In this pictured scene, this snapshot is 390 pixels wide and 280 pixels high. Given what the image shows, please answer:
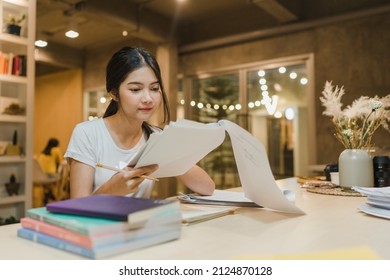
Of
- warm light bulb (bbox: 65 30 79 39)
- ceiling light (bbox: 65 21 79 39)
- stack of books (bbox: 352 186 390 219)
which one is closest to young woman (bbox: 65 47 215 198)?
stack of books (bbox: 352 186 390 219)

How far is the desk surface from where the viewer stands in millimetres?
641

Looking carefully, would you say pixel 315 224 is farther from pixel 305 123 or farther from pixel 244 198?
pixel 305 123

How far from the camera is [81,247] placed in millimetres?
593

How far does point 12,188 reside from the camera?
117 inches

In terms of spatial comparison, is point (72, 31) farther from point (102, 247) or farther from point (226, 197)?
point (102, 247)

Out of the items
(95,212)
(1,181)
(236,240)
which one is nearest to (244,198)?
(236,240)

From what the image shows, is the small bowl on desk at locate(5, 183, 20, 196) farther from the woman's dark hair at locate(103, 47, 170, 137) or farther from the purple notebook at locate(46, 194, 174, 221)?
the purple notebook at locate(46, 194, 174, 221)

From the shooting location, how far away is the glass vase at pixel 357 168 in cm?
143

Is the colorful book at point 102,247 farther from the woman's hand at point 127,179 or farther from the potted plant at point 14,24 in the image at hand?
the potted plant at point 14,24

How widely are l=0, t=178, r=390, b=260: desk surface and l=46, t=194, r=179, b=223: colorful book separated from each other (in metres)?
0.07

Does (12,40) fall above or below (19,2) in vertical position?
below


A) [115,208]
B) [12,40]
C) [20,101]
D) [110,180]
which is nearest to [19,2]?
[12,40]

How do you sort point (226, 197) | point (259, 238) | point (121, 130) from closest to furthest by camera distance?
point (259, 238) → point (226, 197) → point (121, 130)

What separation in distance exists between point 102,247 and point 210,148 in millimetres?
541
